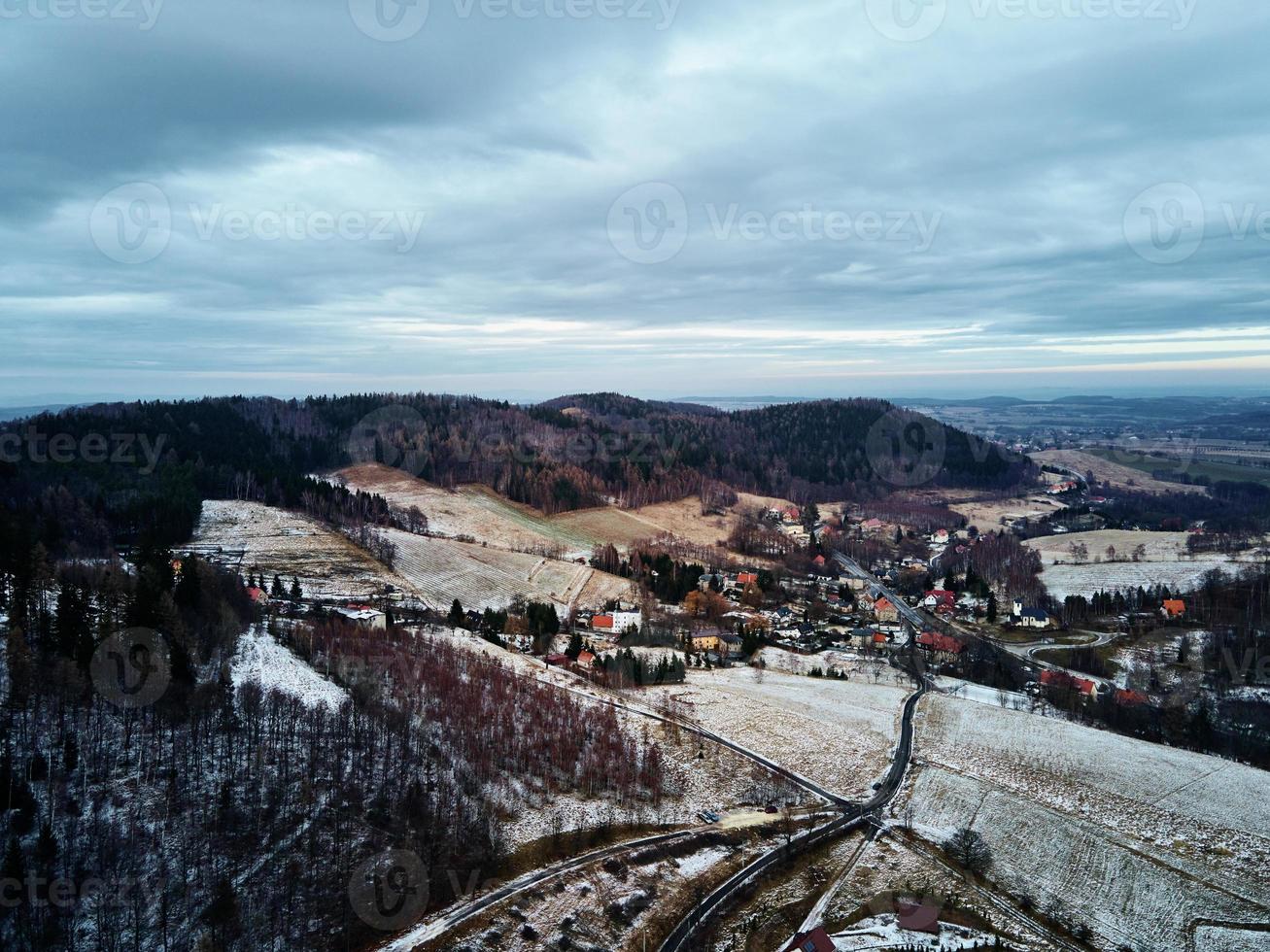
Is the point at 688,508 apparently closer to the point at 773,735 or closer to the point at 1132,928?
the point at 773,735

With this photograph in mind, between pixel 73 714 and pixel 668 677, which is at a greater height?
pixel 73 714

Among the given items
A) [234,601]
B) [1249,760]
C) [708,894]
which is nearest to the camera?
[708,894]

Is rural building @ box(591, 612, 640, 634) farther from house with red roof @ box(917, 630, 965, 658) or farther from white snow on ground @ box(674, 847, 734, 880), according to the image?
white snow on ground @ box(674, 847, 734, 880)

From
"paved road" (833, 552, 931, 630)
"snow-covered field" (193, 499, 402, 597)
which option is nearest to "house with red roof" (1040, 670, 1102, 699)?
"paved road" (833, 552, 931, 630)

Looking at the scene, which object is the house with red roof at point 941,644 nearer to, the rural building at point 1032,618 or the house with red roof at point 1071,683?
the house with red roof at point 1071,683

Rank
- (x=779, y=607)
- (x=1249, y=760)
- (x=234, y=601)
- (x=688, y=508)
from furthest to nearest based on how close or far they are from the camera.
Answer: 1. (x=688, y=508)
2. (x=779, y=607)
3. (x=234, y=601)
4. (x=1249, y=760)

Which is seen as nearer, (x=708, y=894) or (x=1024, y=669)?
(x=708, y=894)

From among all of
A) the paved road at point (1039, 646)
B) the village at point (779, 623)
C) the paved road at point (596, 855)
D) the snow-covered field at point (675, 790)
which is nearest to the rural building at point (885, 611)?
the village at point (779, 623)

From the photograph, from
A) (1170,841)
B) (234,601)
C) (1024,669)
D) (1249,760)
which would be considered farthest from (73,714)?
(1024,669)
